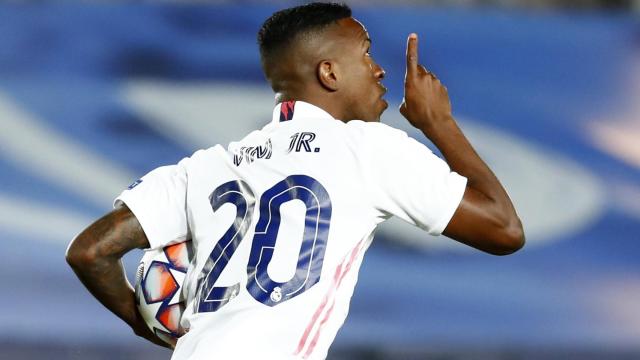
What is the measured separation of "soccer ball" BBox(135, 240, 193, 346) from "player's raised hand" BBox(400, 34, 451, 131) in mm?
617

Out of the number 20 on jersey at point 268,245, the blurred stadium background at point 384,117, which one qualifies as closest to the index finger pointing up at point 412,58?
the number 20 on jersey at point 268,245

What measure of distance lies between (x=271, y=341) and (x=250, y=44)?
3.20 metres

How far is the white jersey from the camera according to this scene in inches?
96.3

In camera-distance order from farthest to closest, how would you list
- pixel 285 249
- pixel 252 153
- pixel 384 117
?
pixel 384 117 < pixel 252 153 < pixel 285 249

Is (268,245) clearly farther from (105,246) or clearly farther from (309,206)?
(105,246)

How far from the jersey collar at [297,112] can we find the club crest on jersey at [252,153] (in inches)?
3.7

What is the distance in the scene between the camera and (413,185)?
2.48 meters

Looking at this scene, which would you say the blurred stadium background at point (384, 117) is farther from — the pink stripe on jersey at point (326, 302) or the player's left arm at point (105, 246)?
the pink stripe on jersey at point (326, 302)

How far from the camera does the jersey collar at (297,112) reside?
8.77 feet

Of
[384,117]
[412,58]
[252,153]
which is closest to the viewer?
[252,153]

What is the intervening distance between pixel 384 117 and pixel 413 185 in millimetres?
2939

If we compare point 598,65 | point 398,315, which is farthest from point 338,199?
point 598,65

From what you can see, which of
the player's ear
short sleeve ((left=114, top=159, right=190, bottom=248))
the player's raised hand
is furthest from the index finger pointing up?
short sleeve ((left=114, top=159, right=190, bottom=248))

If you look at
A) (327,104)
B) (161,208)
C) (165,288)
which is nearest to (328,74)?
(327,104)
